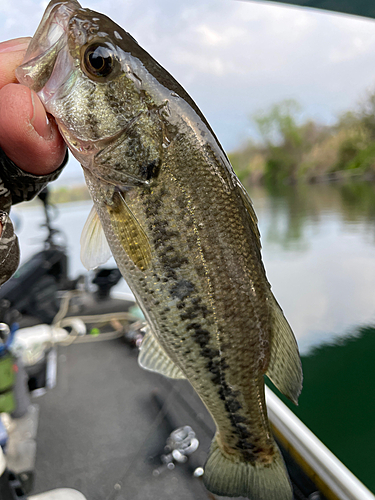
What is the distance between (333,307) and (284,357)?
24.5 ft

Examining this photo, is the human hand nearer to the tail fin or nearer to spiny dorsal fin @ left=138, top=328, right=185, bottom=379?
spiny dorsal fin @ left=138, top=328, right=185, bottom=379

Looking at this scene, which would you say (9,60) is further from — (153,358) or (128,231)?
(153,358)

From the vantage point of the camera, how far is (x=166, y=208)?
90 cm

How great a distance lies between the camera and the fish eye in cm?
82

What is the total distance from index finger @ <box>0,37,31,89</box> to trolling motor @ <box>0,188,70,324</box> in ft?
7.73

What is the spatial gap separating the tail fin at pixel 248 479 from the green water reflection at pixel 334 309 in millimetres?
2806

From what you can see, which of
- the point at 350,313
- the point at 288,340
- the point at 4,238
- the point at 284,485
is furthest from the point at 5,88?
the point at 350,313

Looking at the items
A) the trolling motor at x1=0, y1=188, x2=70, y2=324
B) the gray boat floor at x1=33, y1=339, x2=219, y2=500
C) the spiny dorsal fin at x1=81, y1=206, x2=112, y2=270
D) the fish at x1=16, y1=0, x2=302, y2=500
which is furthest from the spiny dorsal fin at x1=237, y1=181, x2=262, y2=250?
the trolling motor at x1=0, y1=188, x2=70, y2=324

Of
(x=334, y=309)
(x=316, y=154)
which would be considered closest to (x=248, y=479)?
(x=334, y=309)

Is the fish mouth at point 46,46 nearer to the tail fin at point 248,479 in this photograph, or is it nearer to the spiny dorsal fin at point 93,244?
the spiny dorsal fin at point 93,244

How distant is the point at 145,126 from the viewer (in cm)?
89

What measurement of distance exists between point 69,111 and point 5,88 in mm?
144

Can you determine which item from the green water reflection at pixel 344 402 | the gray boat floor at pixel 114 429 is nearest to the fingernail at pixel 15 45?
the gray boat floor at pixel 114 429

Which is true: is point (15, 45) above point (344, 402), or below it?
above
